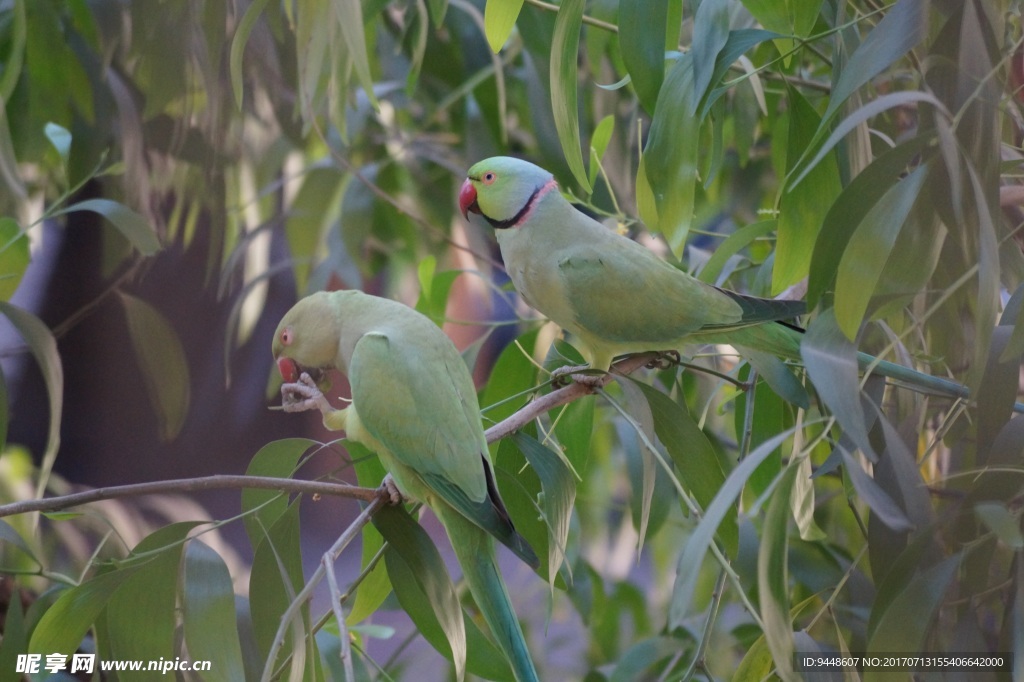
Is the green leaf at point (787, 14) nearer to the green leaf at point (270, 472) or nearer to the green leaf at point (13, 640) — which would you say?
the green leaf at point (270, 472)

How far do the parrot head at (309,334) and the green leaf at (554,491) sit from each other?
23 cm

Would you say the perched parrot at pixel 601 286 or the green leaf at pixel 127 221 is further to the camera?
the green leaf at pixel 127 221

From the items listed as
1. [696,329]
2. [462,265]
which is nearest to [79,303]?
[462,265]

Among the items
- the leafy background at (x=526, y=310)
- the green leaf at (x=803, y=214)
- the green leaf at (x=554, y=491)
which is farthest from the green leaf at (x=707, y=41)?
the green leaf at (x=554, y=491)

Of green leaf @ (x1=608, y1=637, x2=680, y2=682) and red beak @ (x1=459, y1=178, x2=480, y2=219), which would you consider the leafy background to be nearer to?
green leaf @ (x1=608, y1=637, x2=680, y2=682)

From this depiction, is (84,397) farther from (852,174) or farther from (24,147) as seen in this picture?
(852,174)

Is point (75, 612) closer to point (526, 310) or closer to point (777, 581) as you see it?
point (777, 581)

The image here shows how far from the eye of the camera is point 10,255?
1.04 m

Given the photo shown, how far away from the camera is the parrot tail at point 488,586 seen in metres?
0.65

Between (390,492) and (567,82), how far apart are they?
15.7 inches

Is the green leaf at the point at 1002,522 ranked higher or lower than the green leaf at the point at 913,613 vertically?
higher

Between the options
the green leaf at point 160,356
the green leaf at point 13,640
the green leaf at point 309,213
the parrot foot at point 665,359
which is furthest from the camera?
the green leaf at point 309,213

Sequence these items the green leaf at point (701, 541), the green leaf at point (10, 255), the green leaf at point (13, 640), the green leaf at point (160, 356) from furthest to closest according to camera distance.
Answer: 1. the green leaf at point (160, 356)
2. the green leaf at point (10, 255)
3. the green leaf at point (13, 640)
4. the green leaf at point (701, 541)

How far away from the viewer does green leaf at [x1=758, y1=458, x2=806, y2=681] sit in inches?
19.6
